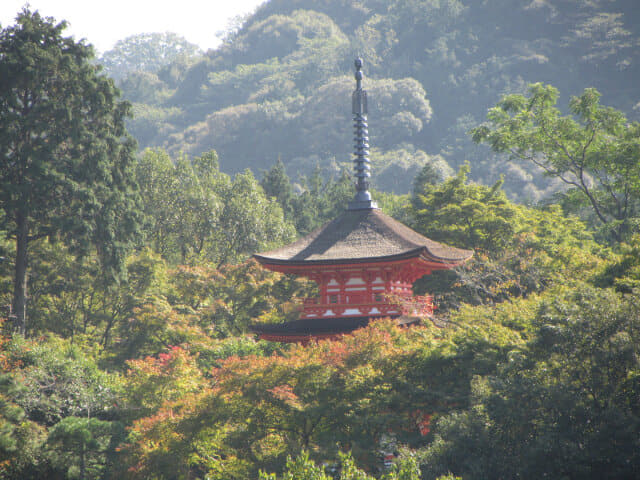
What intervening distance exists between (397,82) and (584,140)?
229ft

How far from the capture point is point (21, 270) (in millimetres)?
23062

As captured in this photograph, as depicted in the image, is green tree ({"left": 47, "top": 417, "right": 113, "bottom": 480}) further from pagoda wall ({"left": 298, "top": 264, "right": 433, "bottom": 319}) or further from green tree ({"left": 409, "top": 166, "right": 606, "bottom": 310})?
green tree ({"left": 409, "top": 166, "right": 606, "bottom": 310})

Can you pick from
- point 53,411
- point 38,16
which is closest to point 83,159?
point 38,16

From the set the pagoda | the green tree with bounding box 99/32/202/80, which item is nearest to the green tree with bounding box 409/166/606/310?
the pagoda

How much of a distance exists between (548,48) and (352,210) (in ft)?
306

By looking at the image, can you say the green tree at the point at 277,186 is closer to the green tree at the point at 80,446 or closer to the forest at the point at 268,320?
the forest at the point at 268,320

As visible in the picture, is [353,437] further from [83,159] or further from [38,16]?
[38,16]

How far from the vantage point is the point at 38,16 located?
24.0 m

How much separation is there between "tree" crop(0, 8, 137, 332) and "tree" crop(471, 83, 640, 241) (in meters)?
15.9

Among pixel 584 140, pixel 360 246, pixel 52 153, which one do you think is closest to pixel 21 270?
pixel 52 153

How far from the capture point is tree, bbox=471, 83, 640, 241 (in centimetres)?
2572

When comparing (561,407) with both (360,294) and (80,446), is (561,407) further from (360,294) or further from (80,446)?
(80,446)

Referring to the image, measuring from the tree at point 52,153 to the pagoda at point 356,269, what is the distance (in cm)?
964

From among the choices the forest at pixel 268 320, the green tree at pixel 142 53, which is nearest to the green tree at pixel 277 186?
the forest at pixel 268 320
